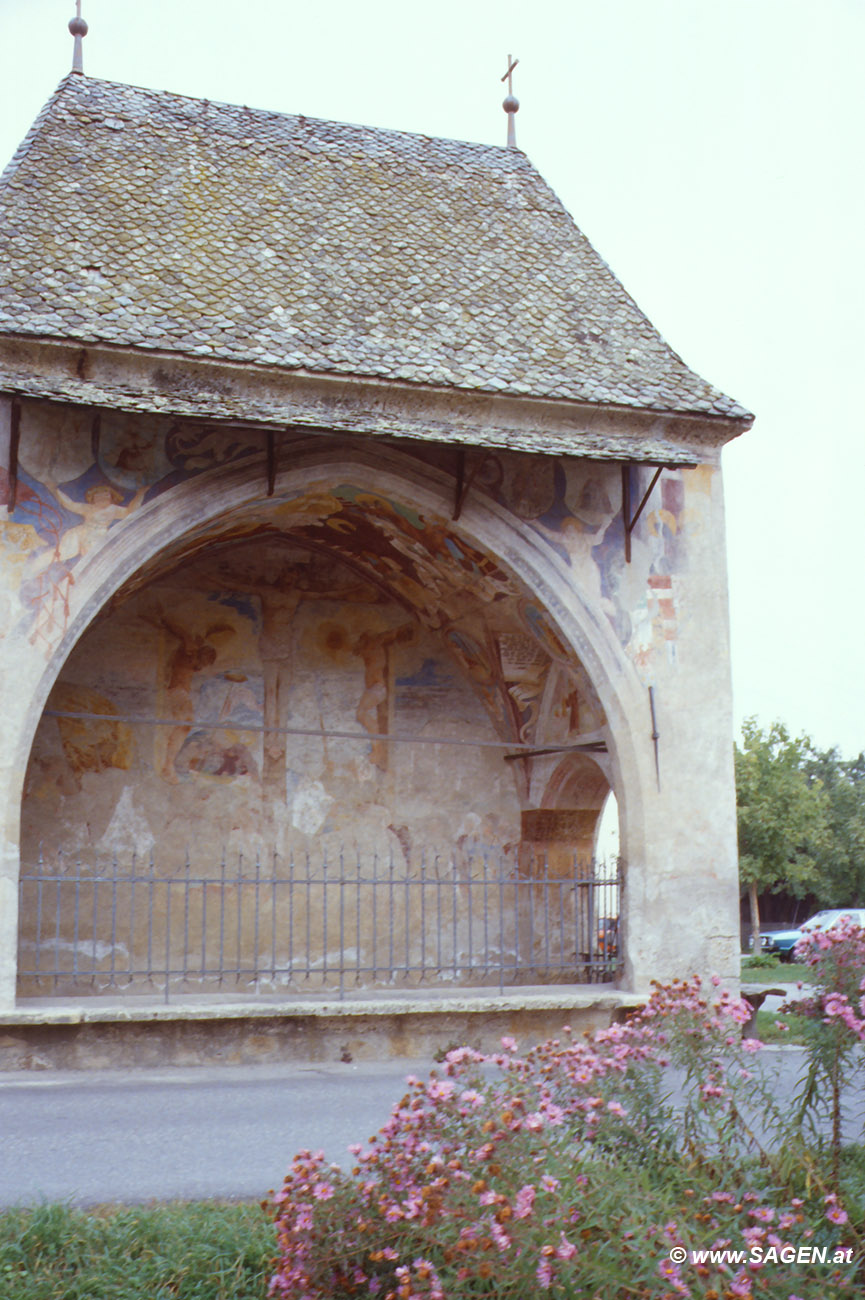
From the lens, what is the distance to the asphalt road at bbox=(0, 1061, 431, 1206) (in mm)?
5777

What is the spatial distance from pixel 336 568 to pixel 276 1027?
5355mm

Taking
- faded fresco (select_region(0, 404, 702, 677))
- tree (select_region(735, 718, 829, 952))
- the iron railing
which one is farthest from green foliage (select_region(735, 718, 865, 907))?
faded fresco (select_region(0, 404, 702, 677))

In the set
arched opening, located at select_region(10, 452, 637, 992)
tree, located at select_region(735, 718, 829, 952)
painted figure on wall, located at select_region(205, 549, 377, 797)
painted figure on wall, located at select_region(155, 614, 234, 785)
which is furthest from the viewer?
tree, located at select_region(735, 718, 829, 952)

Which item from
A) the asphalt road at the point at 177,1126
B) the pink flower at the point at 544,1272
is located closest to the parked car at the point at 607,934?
the asphalt road at the point at 177,1126

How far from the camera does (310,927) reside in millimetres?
13305

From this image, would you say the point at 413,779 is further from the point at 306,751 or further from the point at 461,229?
the point at 461,229

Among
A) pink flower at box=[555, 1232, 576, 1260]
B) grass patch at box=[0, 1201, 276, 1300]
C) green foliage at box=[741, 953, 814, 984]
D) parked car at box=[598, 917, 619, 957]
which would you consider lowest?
green foliage at box=[741, 953, 814, 984]

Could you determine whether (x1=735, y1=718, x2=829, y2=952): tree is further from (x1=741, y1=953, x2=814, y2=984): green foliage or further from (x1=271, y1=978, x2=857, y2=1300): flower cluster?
(x1=271, y1=978, x2=857, y2=1300): flower cluster

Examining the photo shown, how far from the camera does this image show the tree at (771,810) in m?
29.8

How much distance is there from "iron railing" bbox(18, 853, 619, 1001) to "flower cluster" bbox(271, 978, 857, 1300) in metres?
6.81

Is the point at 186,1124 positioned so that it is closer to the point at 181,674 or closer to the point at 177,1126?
the point at 177,1126

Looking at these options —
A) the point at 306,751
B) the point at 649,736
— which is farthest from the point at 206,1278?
the point at 306,751

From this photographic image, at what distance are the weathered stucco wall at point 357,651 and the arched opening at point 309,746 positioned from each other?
1.2 inches

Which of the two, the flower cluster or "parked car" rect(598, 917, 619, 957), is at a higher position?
"parked car" rect(598, 917, 619, 957)
